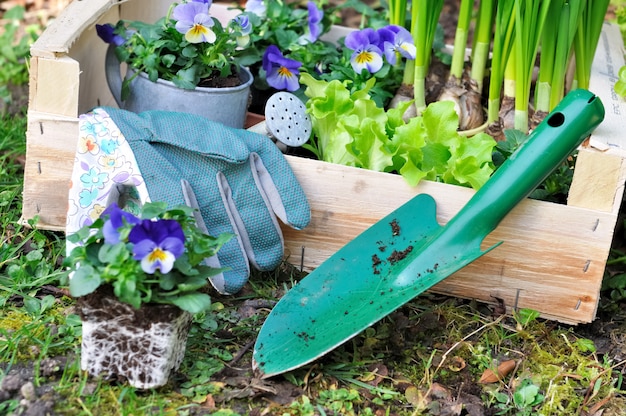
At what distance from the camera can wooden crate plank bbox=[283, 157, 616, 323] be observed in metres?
1.84

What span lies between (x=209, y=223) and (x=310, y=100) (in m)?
0.44

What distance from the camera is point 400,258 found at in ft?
6.03

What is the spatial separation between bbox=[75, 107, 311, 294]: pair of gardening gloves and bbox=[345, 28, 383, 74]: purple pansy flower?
451 millimetres

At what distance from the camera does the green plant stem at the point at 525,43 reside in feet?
6.49

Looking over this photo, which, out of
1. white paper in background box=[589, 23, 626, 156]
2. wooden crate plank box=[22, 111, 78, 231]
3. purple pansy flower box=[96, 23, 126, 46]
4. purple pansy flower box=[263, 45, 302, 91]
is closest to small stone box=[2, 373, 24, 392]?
wooden crate plank box=[22, 111, 78, 231]

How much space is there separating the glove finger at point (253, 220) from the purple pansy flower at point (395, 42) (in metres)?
0.60

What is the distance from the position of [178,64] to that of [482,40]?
33.5 inches

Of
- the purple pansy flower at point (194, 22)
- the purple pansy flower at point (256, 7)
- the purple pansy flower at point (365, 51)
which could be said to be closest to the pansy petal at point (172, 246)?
the purple pansy flower at point (194, 22)

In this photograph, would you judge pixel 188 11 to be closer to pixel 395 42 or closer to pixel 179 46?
pixel 179 46

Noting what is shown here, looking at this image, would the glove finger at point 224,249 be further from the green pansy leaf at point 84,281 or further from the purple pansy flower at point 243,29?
the purple pansy flower at point 243,29

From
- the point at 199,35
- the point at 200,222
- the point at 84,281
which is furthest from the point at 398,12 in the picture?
the point at 84,281

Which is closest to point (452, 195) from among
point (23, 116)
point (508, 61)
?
point (508, 61)

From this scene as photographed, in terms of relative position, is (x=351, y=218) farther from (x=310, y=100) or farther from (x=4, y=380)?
(x=4, y=380)

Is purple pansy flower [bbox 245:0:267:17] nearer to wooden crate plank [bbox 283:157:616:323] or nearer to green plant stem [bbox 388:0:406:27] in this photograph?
green plant stem [bbox 388:0:406:27]
